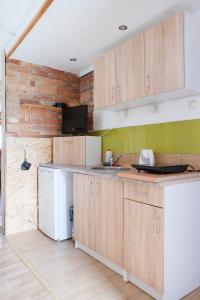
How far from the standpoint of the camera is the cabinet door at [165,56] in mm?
1738

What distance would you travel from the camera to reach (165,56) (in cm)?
184

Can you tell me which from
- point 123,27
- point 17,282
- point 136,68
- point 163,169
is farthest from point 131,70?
point 17,282

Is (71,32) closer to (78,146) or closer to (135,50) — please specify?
(135,50)

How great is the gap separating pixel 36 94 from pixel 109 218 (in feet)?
6.80

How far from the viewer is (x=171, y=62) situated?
1794mm

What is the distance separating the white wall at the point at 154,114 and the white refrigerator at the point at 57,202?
89 centimetres

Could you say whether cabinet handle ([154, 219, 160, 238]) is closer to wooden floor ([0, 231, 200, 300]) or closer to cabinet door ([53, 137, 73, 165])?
wooden floor ([0, 231, 200, 300])

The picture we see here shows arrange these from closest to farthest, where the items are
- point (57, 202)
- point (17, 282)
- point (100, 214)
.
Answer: point (17, 282) → point (100, 214) → point (57, 202)

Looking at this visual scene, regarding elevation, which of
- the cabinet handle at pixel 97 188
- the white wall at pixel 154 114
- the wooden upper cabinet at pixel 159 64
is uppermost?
the wooden upper cabinet at pixel 159 64

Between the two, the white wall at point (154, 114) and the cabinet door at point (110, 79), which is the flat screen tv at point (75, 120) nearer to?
the white wall at point (154, 114)

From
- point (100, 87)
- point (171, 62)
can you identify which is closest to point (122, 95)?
point (100, 87)

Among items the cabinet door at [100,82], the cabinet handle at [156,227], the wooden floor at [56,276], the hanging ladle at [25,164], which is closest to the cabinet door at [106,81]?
the cabinet door at [100,82]

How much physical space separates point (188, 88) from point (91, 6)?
106 centimetres

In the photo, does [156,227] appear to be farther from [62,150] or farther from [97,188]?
[62,150]
